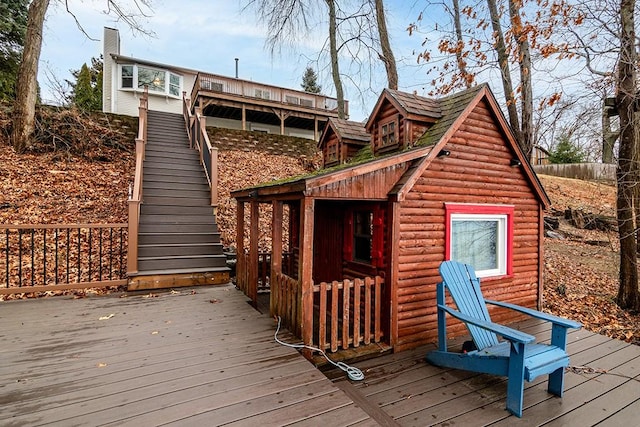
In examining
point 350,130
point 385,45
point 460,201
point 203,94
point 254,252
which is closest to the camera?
point 460,201

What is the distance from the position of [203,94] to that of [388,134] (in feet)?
42.8

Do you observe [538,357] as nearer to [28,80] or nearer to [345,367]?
[345,367]

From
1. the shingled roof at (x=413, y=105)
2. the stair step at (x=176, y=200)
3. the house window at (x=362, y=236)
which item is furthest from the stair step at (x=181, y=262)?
the shingled roof at (x=413, y=105)

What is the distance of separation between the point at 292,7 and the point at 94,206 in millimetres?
9645

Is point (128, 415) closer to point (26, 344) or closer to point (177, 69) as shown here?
point (26, 344)

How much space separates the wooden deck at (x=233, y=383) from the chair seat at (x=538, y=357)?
1.22 ft

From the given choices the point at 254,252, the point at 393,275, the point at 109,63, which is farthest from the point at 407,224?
the point at 109,63

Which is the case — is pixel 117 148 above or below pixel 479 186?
above

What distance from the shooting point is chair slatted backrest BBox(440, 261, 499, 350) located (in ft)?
12.3

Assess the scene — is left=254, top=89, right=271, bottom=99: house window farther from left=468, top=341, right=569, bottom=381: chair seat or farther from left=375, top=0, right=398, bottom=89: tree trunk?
left=468, top=341, right=569, bottom=381: chair seat

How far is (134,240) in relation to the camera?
246 inches

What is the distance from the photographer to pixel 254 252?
216 inches

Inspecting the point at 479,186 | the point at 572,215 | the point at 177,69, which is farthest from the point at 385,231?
the point at 177,69

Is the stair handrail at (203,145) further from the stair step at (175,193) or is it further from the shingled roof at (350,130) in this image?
the shingled roof at (350,130)
